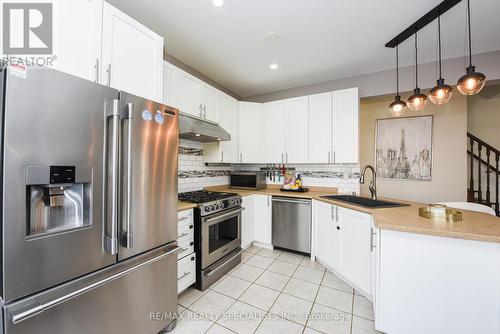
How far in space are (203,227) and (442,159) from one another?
13.3 feet

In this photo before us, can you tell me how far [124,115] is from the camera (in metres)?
1.25

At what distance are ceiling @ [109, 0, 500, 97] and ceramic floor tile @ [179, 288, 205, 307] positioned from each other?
8.83ft

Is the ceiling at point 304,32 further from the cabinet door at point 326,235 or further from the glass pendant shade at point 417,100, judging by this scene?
the cabinet door at point 326,235

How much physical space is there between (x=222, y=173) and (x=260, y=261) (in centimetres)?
158

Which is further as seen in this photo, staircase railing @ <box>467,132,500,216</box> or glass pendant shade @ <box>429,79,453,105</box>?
staircase railing @ <box>467,132,500,216</box>

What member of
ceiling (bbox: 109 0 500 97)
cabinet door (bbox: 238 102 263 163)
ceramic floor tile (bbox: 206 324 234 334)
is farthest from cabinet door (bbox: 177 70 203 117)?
ceramic floor tile (bbox: 206 324 234 334)

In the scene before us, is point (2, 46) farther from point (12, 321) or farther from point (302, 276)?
point (302, 276)

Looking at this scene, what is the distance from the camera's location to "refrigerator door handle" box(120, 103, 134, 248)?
1240mm

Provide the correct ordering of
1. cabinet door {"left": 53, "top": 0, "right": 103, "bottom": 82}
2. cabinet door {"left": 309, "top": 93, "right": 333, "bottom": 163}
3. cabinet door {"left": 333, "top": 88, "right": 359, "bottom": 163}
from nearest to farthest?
1. cabinet door {"left": 53, "top": 0, "right": 103, "bottom": 82}
2. cabinet door {"left": 333, "top": 88, "right": 359, "bottom": 163}
3. cabinet door {"left": 309, "top": 93, "right": 333, "bottom": 163}

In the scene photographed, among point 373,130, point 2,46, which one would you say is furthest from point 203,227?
point 373,130

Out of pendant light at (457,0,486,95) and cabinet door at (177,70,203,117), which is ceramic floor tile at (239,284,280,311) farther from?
pendant light at (457,0,486,95)

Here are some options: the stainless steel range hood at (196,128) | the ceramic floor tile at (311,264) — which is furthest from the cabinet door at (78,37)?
the ceramic floor tile at (311,264)

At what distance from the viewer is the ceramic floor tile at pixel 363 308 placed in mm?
1760

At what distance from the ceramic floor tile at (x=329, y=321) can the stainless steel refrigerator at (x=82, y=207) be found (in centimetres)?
121
